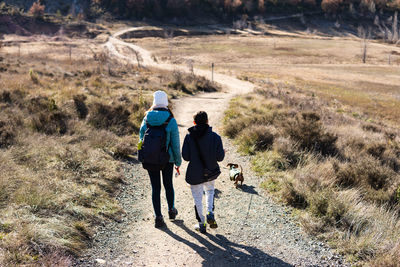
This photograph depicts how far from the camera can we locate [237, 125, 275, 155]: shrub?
31.5 ft

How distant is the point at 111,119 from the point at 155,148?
6.96 metres

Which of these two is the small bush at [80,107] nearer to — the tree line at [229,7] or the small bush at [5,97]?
the small bush at [5,97]

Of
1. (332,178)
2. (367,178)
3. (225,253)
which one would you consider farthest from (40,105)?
(367,178)

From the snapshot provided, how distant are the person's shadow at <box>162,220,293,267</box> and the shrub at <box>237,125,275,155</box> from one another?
472cm

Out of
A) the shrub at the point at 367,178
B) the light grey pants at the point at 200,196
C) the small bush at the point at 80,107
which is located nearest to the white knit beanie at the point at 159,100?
the light grey pants at the point at 200,196

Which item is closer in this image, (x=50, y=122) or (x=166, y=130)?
(x=166, y=130)

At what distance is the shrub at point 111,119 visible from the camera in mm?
10711

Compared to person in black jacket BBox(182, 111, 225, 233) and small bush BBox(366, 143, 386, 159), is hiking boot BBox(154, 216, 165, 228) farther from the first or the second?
small bush BBox(366, 143, 386, 159)

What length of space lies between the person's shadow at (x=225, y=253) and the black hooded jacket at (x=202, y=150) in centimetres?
88

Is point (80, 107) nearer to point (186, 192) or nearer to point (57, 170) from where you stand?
point (57, 170)

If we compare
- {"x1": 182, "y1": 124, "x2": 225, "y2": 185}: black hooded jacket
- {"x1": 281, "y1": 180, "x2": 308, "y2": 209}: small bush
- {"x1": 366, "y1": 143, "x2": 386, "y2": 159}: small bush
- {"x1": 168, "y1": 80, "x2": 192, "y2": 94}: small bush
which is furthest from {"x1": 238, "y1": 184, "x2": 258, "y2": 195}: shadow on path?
{"x1": 168, "y1": 80, "x2": 192, "y2": 94}: small bush

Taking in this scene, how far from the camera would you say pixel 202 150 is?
4.88 meters

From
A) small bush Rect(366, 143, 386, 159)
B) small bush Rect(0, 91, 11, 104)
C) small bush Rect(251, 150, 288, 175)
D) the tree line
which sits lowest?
small bush Rect(366, 143, 386, 159)

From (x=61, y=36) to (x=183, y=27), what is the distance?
125 ft
